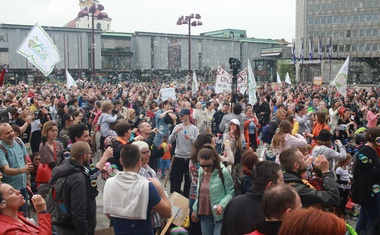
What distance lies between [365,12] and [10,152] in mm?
80552

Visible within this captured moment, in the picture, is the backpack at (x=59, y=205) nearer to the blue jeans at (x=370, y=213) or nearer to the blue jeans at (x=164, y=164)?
the blue jeans at (x=370, y=213)

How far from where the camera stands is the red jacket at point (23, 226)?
3.15 m

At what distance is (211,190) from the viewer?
4723 millimetres

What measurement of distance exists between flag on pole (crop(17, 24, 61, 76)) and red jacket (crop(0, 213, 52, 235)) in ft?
35.8

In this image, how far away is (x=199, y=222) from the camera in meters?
5.27

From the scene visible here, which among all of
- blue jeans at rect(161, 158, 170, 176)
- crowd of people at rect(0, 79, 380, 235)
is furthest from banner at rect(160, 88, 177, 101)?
crowd of people at rect(0, 79, 380, 235)

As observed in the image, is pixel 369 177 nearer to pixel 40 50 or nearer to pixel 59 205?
pixel 59 205

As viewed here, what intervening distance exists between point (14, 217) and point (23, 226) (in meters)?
0.12

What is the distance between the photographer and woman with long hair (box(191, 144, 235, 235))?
4.71 m

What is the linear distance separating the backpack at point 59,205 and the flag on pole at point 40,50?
32.7 ft

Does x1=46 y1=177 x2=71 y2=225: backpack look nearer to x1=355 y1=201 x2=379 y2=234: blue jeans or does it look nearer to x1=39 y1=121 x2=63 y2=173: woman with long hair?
x1=39 y1=121 x2=63 y2=173: woman with long hair

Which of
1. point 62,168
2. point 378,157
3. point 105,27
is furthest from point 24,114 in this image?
point 105,27

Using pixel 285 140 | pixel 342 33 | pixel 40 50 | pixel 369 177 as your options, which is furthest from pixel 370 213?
pixel 342 33

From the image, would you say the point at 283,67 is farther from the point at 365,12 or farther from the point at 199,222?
→ the point at 199,222
